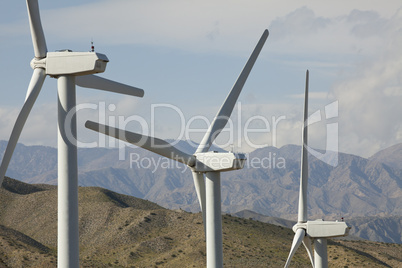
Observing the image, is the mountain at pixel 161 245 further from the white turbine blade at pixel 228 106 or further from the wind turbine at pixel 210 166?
the wind turbine at pixel 210 166

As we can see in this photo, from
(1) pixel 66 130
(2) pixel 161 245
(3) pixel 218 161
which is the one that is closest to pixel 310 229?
(3) pixel 218 161

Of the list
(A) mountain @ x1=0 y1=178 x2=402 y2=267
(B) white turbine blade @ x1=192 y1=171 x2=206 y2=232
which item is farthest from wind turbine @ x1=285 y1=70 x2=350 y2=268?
(A) mountain @ x1=0 y1=178 x2=402 y2=267

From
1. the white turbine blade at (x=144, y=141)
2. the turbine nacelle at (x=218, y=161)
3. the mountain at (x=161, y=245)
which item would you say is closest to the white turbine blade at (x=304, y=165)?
the turbine nacelle at (x=218, y=161)

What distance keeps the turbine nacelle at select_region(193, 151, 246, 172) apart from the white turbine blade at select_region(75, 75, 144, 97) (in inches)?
384

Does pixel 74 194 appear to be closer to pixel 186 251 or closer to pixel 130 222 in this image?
pixel 186 251

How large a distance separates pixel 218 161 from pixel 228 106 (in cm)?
874

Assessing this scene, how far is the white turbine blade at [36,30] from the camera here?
46438 millimetres

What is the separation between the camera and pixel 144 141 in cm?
5647

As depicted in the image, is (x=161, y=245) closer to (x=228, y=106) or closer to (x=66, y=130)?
(x=228, y=106)

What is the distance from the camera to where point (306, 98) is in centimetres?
8188

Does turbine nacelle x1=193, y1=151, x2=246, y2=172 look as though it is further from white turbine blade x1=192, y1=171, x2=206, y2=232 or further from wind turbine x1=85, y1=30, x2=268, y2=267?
white turbine blade x1=192, y1=171, x2=206, y2=232

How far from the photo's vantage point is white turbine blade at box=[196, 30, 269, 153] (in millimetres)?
64000

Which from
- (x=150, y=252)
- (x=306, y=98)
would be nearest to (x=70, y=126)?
(x=306, y=98)

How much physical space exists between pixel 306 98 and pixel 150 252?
92.5 meters
